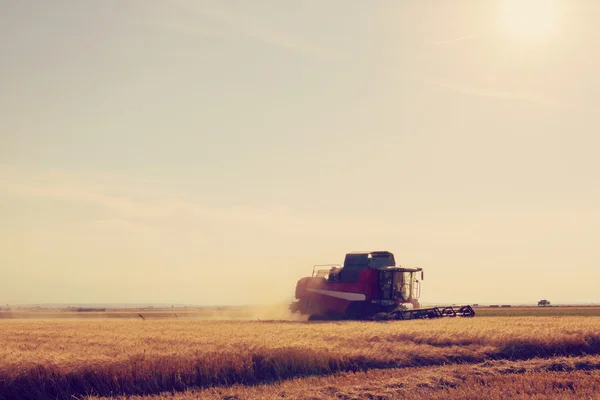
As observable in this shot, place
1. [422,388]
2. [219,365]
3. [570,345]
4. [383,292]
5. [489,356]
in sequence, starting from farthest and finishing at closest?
[383,292]
[570,345]
[489,356]
[219,365]
[422,388]

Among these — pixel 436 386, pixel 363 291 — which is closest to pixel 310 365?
pixel 436 386

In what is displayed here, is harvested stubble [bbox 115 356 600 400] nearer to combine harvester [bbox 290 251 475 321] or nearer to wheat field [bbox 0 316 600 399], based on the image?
wheat field [bbox 0 316 600 399]

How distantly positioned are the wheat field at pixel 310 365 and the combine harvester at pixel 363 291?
45.8ft

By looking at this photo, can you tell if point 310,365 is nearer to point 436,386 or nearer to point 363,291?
point 436,386

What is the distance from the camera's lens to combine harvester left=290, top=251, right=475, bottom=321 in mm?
34844

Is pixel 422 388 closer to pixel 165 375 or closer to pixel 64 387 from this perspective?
pixel 165 375

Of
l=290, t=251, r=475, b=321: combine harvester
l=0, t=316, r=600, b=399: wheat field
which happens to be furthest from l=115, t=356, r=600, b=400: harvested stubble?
l=290, t=251, r=475, b=321: combine harvester

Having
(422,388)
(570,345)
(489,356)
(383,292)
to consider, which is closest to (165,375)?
(422,388)

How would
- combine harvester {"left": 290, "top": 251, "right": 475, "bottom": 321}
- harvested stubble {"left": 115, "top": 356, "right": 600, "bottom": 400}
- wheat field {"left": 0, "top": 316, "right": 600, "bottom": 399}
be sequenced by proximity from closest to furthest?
1. harvested stubble {"left": 115, "top": 356, "right": 600, "bottom": 400}
2. wheat field {"left": 0, "top": 316, "right": 600, "bottom": 399}
3. combine harvester {"left": 290, "top": 251, "right": 475, "bottom": 321}

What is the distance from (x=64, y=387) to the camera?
43.9 feet

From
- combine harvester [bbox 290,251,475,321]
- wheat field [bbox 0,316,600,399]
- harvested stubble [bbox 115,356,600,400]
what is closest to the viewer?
harvested stubble [bbox 115,356,600,400]

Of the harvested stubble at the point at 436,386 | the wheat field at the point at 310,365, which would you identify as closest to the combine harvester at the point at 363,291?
the wheat field at the point at 310,365

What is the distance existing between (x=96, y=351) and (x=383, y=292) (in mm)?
22587

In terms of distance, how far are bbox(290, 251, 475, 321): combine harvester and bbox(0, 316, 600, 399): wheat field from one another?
14.0m
